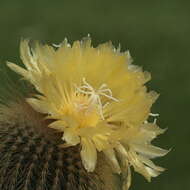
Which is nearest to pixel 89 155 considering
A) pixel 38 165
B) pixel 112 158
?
pixel 112 158

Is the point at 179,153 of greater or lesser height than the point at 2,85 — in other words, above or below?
below

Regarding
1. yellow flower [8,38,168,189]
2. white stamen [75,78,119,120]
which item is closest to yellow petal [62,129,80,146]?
yellow flower [8,38,168,189]

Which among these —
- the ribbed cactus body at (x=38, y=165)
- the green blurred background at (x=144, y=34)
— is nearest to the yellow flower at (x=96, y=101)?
the ribbed cactus body at (x=38, y=165)

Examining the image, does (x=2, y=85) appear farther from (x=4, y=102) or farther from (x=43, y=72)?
(x=43, y=72)

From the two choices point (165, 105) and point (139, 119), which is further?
point (165, 105)

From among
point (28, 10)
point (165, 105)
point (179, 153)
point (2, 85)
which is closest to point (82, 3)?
point (28, 10)

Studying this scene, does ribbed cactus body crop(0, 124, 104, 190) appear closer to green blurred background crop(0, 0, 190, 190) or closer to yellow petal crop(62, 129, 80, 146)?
yellow petal crop(62, 129, 80, 146)

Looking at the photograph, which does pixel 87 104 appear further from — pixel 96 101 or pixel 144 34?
pixel 144 34

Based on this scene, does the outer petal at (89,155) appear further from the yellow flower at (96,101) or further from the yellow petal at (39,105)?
the yellow petal at (39,105)
